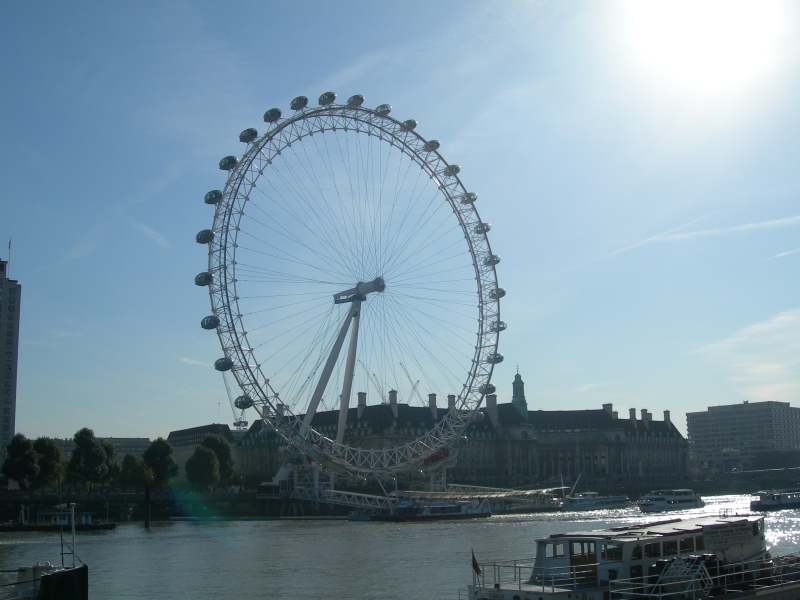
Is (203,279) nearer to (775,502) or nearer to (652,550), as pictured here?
(652,550)

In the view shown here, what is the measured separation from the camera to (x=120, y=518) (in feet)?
298

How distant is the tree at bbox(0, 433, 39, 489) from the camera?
283ft

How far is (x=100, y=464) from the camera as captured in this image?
310 feet

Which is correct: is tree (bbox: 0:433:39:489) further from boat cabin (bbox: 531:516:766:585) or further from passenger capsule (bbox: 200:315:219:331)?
boat cabin (bbox: 531:516:766:585)

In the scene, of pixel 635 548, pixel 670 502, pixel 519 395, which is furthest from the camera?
pixel 519 395

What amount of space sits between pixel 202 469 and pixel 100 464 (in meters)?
10.3

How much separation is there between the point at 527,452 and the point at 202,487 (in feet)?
206

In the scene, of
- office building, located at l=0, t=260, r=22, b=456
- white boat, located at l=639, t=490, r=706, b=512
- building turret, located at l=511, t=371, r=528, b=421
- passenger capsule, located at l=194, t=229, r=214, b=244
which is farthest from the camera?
building turret, located at l=511, t=371, r=528, b=421

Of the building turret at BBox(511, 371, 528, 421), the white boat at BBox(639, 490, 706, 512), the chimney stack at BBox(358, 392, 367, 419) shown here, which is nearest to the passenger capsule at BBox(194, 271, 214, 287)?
the white boat at BBox(639, 490, 706, 512)

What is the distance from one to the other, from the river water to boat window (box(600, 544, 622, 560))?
8.94m

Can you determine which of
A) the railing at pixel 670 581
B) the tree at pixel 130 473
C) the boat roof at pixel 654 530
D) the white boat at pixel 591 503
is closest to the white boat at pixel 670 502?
the white boat at pixel 591 503

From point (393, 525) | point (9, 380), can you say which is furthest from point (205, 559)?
point (9, 380)

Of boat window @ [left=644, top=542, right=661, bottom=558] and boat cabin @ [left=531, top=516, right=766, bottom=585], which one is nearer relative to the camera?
boat cabin @ [left=531, top=516, right=766, bottom=585]

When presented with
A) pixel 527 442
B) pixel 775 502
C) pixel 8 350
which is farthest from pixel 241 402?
→ pixel 527 442
